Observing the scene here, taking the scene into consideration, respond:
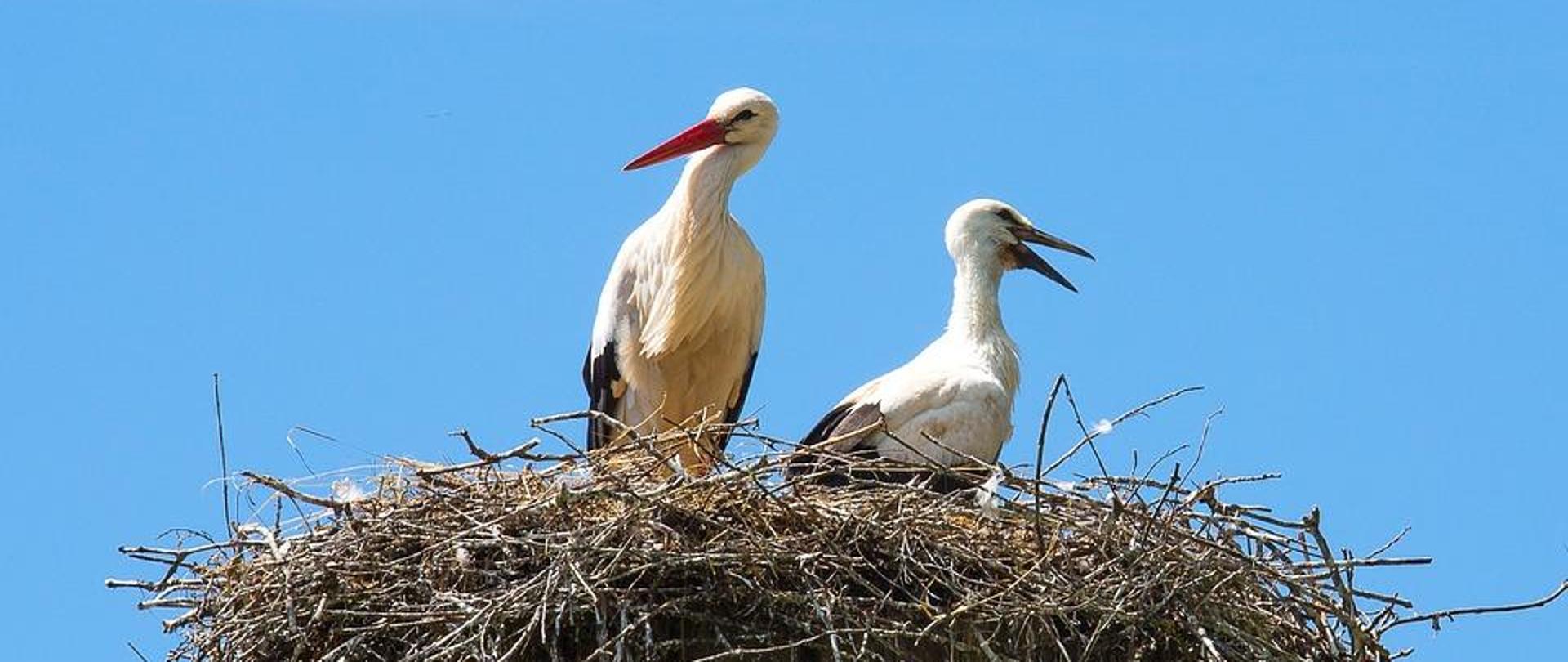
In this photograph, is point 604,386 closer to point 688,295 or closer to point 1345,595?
point 688,295

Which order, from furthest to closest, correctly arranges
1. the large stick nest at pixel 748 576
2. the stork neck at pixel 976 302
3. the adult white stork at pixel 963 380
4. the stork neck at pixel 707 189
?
the stork neck at pixel 707 189
the stork neck at pixel 976 302
the adult white stork at pixel 963 380
the large stick nest at pixel 748 576

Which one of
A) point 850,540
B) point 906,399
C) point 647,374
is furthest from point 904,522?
point 647,374

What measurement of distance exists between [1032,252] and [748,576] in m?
2.27

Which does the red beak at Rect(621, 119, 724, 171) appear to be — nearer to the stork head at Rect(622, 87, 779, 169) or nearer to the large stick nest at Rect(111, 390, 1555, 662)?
the stork head at Rect(622, 87, 779, 169)

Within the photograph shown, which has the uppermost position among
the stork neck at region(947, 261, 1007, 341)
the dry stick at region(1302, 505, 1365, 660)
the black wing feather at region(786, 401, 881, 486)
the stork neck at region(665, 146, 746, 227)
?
the stork neck at region(665, 146, 746, 227)

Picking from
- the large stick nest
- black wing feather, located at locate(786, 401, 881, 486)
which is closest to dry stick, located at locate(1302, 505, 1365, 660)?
the large stick nest

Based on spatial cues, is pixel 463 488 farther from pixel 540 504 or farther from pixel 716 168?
pixel 716 168

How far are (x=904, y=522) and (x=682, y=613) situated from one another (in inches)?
17.0

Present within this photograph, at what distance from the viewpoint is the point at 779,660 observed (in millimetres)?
4750

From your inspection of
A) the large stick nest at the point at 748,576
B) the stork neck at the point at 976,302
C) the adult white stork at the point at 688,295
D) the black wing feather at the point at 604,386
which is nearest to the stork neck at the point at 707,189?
the adult white stork at the point at 688,295

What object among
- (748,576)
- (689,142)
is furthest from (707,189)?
(748,576)

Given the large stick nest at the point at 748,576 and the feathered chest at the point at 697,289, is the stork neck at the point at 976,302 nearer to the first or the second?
the feathered chest at the point at 697,289

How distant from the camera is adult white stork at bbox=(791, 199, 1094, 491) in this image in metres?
6.30

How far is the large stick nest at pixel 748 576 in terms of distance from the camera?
4707 mm
